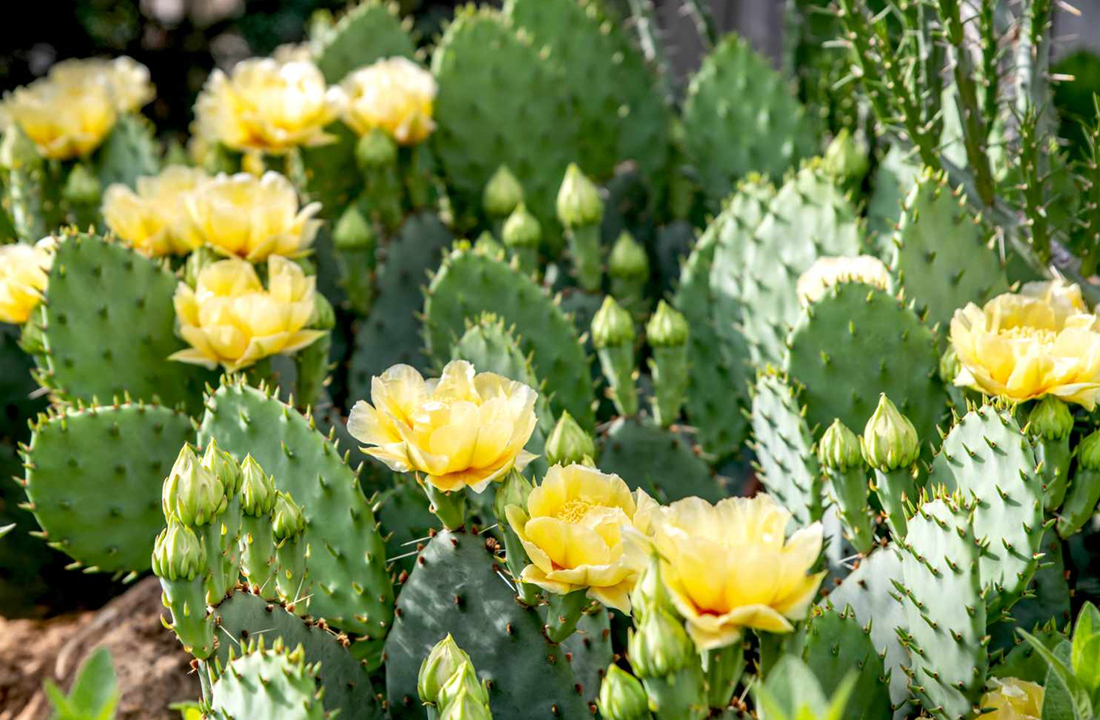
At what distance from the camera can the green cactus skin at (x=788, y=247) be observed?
146cm

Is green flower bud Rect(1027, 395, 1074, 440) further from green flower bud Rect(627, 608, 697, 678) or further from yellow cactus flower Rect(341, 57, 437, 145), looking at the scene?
yellow cactus flower Rect(341, 57, 437, 145)

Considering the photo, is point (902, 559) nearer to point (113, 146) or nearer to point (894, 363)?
point (894, 363)

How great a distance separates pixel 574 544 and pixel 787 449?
1.57ft

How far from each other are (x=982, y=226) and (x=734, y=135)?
0.60 m

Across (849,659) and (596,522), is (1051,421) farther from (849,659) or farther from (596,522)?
(596,522)

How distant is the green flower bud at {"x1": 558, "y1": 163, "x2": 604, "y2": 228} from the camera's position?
1604 mm

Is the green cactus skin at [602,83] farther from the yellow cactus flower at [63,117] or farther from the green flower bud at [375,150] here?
the yellow cactus flower at [63,117]

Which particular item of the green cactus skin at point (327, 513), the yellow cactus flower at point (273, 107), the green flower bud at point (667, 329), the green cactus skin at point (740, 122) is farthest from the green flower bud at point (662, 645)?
the green cactus skin at point (740, 122)

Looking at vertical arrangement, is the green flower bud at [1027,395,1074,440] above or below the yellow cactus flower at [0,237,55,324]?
Answer: below

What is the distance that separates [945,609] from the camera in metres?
0.92

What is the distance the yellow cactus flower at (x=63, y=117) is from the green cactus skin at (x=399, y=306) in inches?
22.7

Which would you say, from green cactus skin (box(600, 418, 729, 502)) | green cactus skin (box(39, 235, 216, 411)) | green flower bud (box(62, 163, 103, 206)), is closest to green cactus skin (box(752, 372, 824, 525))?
green cactus skin (box(600, 418, 729, 502))

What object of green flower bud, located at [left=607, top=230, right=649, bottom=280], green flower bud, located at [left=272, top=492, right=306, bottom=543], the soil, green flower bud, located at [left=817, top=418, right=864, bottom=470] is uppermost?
green flower bud, located at [left=272, top=492, right=306, bottom=543]

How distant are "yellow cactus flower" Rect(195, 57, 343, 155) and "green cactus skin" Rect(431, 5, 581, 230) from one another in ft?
0.79
